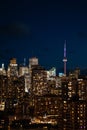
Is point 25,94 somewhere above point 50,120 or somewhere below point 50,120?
above

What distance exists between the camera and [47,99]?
29.1 meters

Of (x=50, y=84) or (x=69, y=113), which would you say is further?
(x=50, y=84)

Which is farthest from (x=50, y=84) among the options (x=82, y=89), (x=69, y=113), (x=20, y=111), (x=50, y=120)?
(x=69, y=113)

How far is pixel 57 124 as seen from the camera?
2445 cm

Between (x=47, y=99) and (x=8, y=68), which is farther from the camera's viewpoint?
(x=8, y=68)

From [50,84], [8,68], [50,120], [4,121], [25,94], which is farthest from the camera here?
[8,68]

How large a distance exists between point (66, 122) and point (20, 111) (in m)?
6.63

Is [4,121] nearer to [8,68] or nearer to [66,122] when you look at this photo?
[66,122]


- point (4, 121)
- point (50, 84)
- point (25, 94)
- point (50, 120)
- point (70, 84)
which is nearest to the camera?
point (4, 121)

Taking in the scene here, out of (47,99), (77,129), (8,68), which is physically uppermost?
(8,68)

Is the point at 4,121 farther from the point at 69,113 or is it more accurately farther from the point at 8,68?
the point at 8,68

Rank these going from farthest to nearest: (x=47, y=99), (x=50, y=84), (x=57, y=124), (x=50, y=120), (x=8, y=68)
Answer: (x=8, y=68), (x=50, y=84), (x=47, y=99), (x=50, y=120), (x=57, y=124)

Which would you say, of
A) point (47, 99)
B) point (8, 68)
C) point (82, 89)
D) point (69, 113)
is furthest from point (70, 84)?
point (8, 68)

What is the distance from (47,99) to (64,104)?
4661 millimetres
